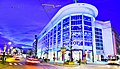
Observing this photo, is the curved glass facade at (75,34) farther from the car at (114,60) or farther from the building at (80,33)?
Answer: the car at (114,60)

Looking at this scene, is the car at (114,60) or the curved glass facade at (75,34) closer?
the car at (114,60)

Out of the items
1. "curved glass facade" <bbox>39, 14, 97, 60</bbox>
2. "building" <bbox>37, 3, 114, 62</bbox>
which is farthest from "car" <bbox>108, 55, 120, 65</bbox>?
"curved glass facade" <bbox>39, 14, 97, 60</bbox>

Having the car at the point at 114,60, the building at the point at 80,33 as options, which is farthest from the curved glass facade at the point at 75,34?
the car at the point at 114,60

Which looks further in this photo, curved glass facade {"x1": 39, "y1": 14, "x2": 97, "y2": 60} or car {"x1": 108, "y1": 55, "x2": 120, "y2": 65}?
curved glass facade {"x1": 39, "y1": 14, "x2": 97, "y2": 60}

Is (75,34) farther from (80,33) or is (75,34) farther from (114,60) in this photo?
(114,60)

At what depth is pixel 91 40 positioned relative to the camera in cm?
7638

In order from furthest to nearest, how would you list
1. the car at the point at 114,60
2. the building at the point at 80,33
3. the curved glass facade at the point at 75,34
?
the building at the point at 80,33 < the curved glass facade at the point at 75,34 < the car at the point at 114,60

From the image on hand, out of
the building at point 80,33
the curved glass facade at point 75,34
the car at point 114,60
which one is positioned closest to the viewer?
the car at point 114,60

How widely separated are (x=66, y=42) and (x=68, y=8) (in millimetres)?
13973

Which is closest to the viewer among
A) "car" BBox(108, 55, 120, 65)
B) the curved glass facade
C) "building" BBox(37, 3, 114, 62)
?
"car" BBox(108, 55, 120, 65)

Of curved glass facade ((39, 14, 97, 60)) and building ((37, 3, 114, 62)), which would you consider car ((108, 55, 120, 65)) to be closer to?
building ((37, 3, 114, 62))

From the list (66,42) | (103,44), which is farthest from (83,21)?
(103,44)

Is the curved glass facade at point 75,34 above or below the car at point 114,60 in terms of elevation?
above

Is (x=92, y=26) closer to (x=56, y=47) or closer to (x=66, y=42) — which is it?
(x=66, y=42)
